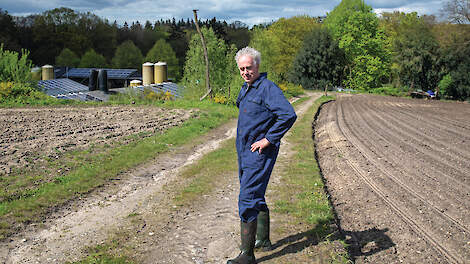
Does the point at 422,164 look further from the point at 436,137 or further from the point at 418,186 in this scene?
the point at 436,137

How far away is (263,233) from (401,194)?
3870 mm

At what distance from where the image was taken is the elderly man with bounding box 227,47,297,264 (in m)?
3.99

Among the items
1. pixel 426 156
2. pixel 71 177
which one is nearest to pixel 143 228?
pixel 71 177

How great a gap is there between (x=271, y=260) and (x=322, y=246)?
763mm

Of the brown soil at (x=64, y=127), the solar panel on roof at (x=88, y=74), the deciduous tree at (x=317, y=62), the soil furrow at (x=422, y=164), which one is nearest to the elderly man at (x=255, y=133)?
the soil furrow at (x=422, y=164)

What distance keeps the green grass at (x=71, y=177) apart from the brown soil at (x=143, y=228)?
332 mm

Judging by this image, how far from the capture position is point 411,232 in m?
5.45

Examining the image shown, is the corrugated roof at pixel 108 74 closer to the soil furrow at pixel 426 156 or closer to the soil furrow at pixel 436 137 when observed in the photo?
the soil furrow at pixel 436 137

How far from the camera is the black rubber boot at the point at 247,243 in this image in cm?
418

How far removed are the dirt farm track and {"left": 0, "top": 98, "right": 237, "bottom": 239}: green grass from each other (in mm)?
4638

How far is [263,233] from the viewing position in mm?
4586

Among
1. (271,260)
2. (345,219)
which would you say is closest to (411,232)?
(345,219)

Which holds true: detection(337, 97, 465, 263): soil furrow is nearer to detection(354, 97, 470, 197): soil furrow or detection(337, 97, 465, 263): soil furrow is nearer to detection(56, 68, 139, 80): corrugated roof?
detection(354, 97, 470, 197): soil furrow

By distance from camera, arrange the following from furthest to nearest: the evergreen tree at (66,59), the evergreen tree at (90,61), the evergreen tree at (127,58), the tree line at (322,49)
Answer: the evergreen tree at (127,58), the evergreen tree at (90,61), the evergreen tree at (66,59), the tree line at (322,49)
